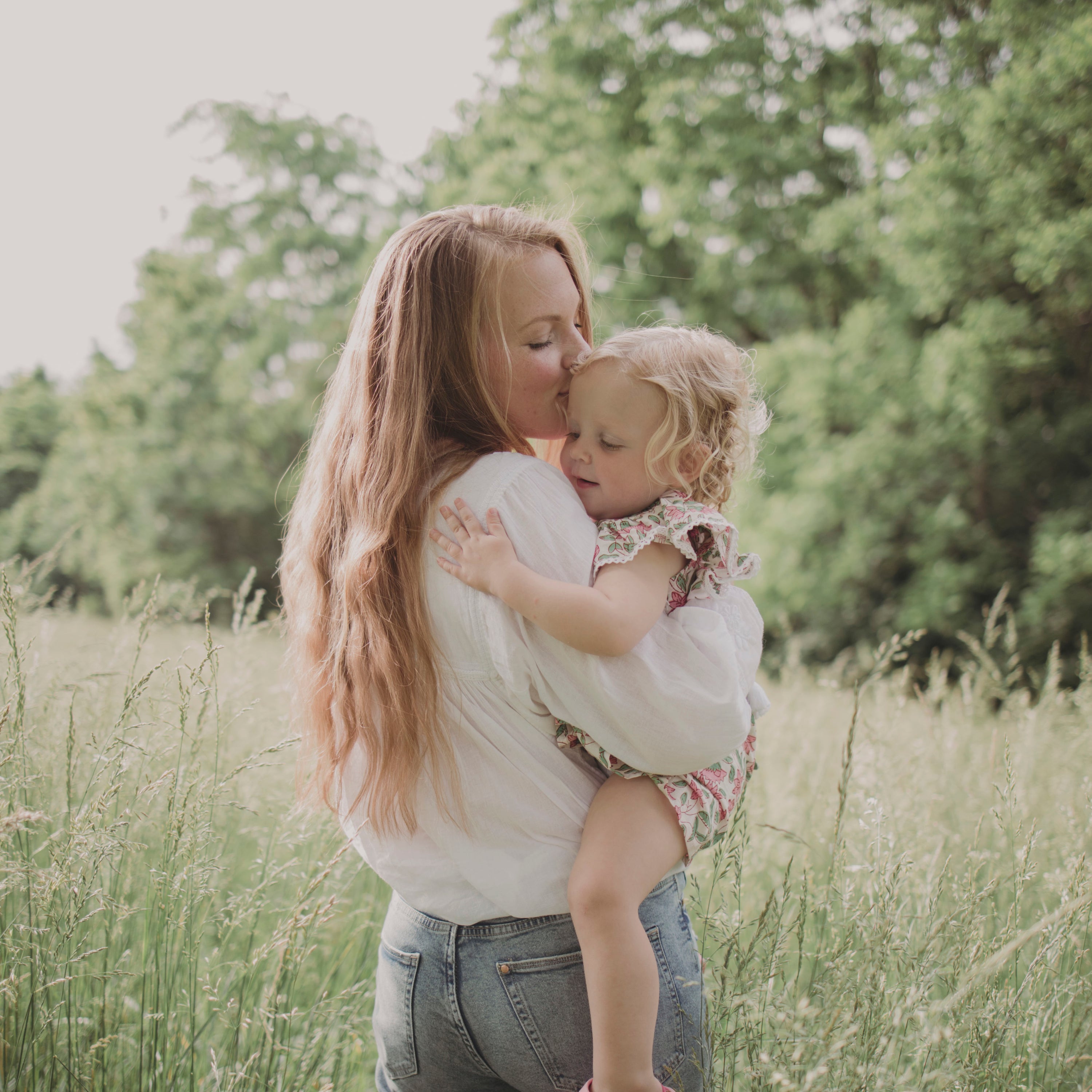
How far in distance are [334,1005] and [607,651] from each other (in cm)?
165

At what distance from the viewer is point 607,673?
4.14 feet

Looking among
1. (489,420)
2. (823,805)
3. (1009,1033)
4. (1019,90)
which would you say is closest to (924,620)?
(1019,90)

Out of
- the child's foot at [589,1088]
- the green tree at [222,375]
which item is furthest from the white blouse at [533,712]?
the green tree at [222,375]

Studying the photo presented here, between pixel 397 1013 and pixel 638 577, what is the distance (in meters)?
0.80

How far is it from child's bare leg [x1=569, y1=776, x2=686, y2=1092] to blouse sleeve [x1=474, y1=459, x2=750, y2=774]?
5.1 inches

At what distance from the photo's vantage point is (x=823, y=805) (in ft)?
10.7

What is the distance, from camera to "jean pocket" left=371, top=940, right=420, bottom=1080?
1.36 m

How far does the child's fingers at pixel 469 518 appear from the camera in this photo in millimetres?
1324

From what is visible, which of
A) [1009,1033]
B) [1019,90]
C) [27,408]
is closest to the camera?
[1009,1033]

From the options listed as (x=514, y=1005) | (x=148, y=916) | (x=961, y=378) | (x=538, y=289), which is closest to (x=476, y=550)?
(x=538, y=289)

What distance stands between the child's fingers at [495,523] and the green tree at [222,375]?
14.8m

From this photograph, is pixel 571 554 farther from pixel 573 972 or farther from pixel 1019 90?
pixel 1019 90

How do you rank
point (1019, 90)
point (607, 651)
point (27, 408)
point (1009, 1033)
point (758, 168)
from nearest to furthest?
point (607, 651) → point (1009, 1033) → point (1019, 90) → point (758, 168) → point (27, 408)

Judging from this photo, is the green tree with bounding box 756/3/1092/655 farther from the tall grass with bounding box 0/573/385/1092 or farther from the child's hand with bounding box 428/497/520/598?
the tall grass with bounding box 0/573/385/1092
